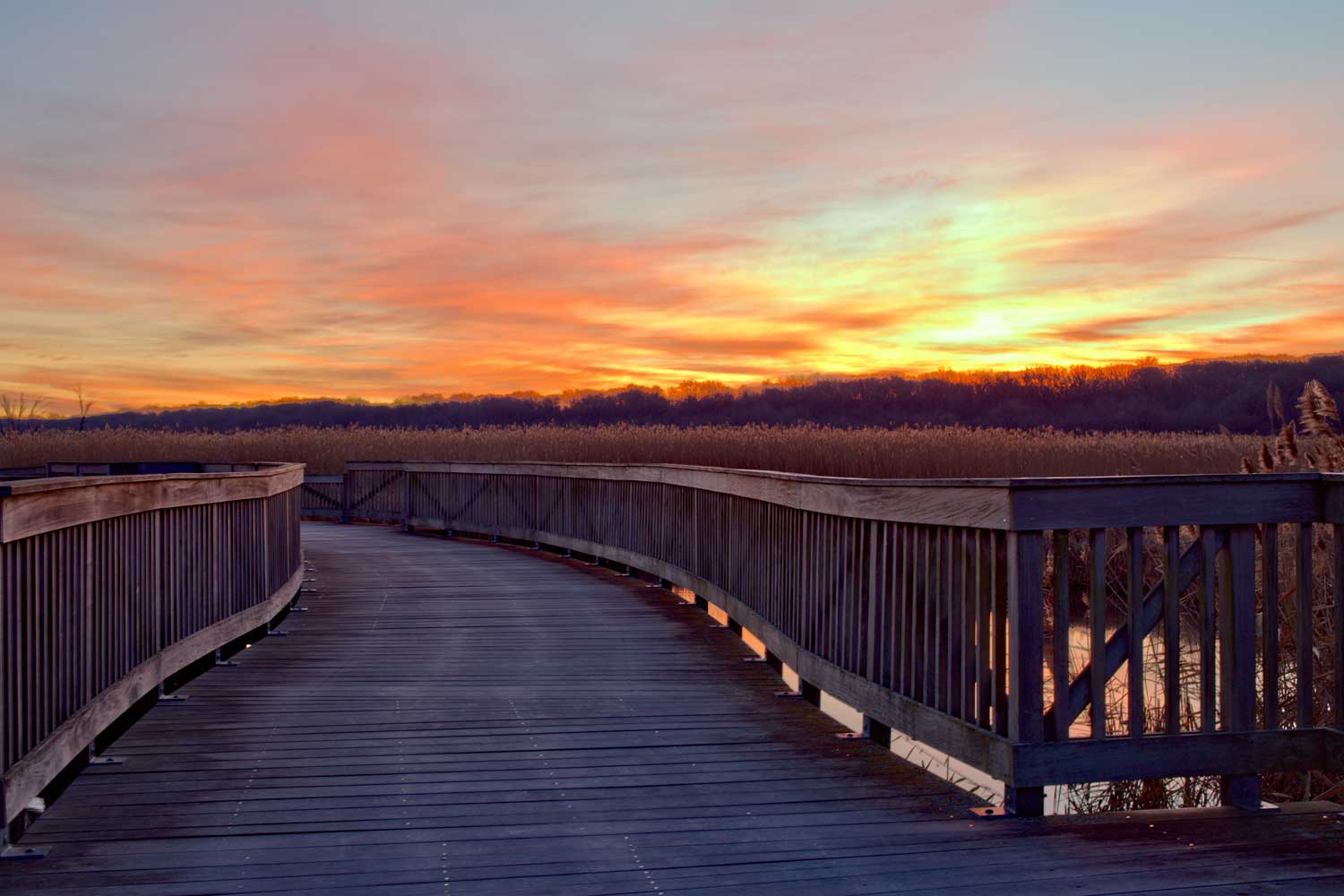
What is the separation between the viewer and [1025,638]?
382 cm

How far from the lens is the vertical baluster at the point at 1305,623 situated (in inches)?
162

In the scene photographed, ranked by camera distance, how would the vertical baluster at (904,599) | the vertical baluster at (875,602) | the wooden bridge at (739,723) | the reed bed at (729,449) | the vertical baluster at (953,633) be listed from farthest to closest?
the reed bed at (729,449) < the vertical baluster at (875,602) < the vertical baluster at (904,599) < the vertical baluster at (953,633) < the wooden bridge at (739,723)

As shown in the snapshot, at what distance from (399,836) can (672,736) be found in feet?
6.04

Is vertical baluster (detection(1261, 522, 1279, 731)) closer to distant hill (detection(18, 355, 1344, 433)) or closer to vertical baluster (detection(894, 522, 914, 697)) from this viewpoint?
vertical baluster (detection(894, 522, 914, 697))

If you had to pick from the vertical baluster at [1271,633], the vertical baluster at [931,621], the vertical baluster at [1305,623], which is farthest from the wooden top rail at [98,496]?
the vertical baluster at [1305,623]

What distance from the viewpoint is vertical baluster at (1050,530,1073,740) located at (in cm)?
396

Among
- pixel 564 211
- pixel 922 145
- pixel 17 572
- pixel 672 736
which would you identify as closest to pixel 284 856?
pixel 17 572

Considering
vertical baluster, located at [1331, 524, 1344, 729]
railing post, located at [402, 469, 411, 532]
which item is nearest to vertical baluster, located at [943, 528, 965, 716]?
vertical baluster, located at [1331, 524, 1344, 729]

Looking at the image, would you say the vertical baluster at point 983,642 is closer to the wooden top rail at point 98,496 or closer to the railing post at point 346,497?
the wooden top rail at point 98,496

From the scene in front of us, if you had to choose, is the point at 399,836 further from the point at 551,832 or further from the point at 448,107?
the point at 448,107

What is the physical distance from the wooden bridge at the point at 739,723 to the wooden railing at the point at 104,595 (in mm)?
23

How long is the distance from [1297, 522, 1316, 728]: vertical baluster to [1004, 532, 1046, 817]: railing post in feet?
3.36

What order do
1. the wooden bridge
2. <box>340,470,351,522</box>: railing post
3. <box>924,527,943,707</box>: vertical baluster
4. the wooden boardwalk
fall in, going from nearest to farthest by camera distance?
the wooden boardwalk < the wooden bridge < <box>924,527,943,707</box>: vertical baluster < <box>340,470,351,522</box>: railing post

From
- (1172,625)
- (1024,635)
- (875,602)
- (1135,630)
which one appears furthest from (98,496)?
(1172,625)
